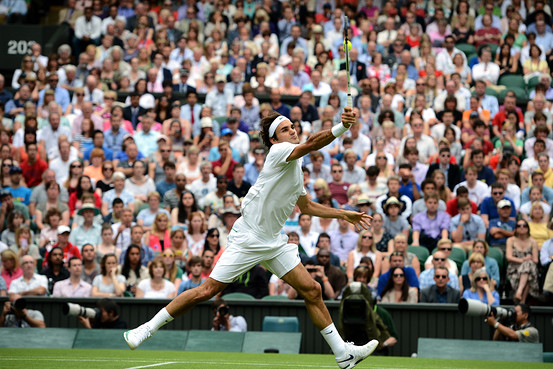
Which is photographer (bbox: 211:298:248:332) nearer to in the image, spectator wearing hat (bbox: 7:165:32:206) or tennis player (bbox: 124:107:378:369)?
tennis player (bbox: 124:107:378:369)

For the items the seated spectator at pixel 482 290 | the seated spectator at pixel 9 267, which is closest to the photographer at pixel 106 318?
the seated spectator at pixel 9 267

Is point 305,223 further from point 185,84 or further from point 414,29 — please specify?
point 414,29

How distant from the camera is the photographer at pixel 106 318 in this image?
12797 mm

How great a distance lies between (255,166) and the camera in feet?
56.2

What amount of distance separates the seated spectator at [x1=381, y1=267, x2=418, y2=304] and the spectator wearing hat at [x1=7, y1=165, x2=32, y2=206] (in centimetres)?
731

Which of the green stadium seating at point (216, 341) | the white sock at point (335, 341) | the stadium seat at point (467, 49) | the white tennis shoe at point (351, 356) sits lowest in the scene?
the green stadium seating at point (216, 341)

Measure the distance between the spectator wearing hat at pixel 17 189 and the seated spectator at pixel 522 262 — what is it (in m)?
8.77

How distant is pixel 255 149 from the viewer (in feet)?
56.6

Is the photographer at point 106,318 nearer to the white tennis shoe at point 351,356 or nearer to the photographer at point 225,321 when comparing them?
the photographer at point 225,321

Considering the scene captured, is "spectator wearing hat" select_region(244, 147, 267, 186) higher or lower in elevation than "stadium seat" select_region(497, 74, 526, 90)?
lower

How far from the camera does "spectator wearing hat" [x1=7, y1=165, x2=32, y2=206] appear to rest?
16891mm

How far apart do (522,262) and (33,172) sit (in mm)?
9387

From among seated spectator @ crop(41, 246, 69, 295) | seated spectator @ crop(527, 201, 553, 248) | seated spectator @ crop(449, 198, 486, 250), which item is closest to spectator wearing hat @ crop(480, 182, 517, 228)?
seated spectator @ crop(449, 198, 486, 250)

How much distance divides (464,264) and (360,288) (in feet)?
9.77
